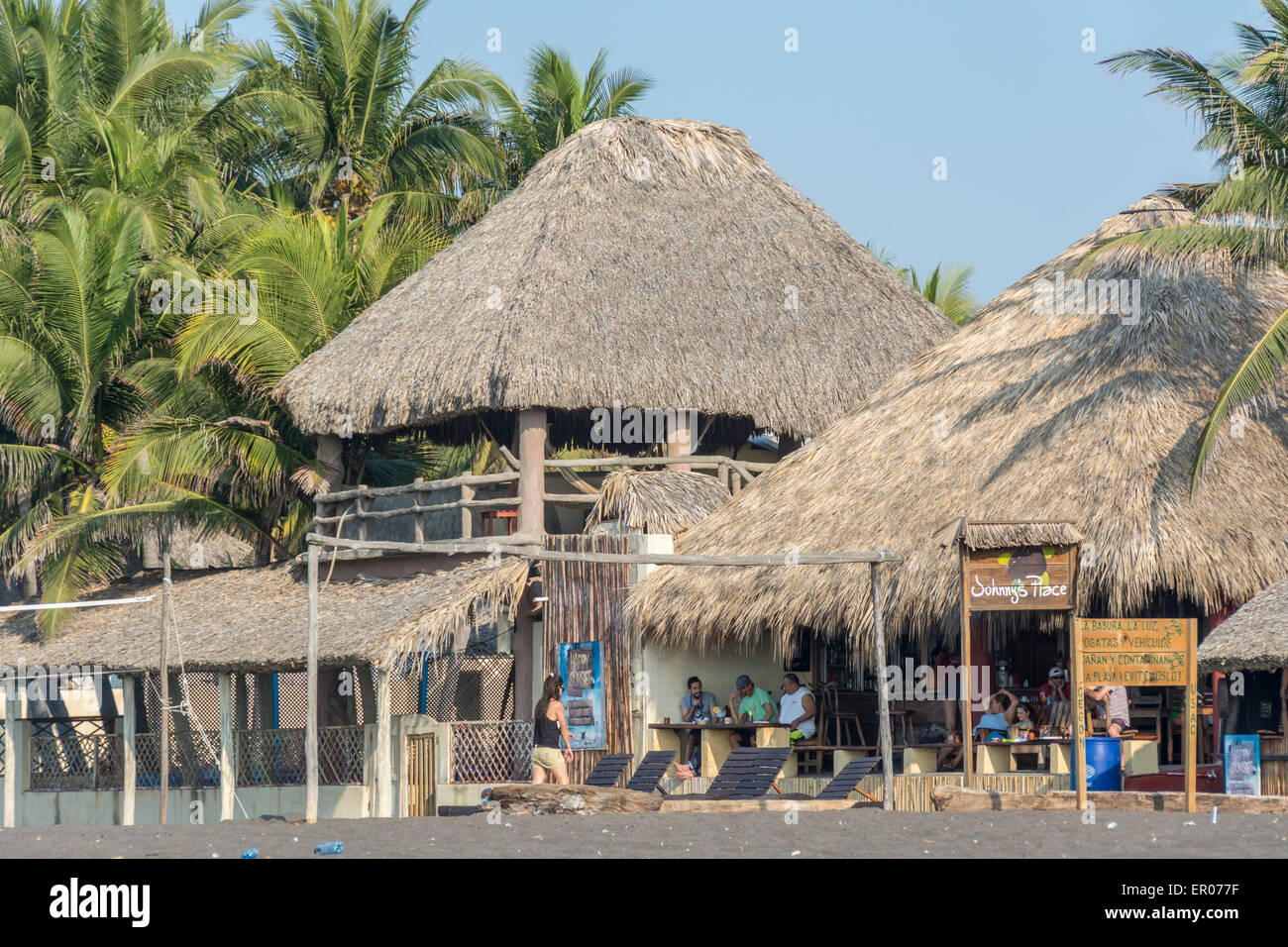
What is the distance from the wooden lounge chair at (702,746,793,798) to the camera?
16031 millimetres

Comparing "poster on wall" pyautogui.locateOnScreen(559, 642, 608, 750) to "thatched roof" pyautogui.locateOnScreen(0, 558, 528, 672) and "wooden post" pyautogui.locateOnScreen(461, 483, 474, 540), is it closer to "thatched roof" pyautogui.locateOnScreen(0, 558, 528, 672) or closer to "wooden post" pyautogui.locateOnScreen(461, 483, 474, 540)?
"thatched roof" pyautogui.locateOnScreen(0, 558, 528, 672)

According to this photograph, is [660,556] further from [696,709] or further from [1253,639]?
[1253,639]

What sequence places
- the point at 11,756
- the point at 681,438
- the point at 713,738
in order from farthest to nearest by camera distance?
1. the point at 11,756
2. the point at 681,438
3. the point at 713,738

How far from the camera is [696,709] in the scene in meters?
19.4

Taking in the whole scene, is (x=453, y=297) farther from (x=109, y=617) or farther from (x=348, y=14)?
(x=348, y=14)

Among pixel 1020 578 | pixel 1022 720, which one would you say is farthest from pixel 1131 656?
pixel 1022 720

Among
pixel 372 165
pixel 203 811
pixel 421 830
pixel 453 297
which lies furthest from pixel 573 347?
pixel 372 165

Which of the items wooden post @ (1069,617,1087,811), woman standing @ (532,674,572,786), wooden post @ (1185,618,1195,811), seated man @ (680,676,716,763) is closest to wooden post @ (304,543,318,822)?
woman standing @ (532,674,572,786)

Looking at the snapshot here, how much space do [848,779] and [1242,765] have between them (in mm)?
3096

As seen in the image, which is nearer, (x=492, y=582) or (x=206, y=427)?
(x=492, y=582)

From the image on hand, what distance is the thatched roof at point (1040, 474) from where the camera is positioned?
56.1ft

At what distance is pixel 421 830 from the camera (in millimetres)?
14070

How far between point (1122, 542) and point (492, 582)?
6.71 metres

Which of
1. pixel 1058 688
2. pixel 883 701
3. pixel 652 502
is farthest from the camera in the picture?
pixel 652 502
